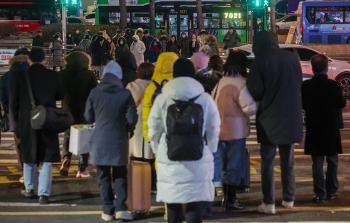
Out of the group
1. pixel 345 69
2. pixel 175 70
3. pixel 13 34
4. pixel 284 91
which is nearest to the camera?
pixel 175 70

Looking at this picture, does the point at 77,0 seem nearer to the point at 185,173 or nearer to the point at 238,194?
the point at 238,194

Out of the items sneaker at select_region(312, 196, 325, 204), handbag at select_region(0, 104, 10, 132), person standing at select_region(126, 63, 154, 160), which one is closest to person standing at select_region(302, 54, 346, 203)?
sneaker at select_region(312, 196, 325, 204)

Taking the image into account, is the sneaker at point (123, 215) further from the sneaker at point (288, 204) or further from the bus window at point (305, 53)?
the bus window at point (305, 53)

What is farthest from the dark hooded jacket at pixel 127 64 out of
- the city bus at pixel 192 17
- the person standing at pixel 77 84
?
the city bus at pixel 192 17

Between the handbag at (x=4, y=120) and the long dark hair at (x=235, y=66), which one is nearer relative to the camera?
the long dark hair at (x=235, y=66)

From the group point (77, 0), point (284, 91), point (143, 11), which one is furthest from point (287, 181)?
point (143, 11)

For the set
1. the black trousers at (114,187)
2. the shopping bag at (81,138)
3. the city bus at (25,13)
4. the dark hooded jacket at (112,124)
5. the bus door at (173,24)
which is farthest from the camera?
the city bus at (25,13)

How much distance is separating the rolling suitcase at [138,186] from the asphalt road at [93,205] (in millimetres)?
195

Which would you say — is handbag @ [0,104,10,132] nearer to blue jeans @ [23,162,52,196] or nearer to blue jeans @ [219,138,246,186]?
blue jeans @ [23,162,52,196]

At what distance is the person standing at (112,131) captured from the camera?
A: 7.92 meters

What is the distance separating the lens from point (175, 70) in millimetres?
6672

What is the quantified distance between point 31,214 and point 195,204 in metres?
2.93

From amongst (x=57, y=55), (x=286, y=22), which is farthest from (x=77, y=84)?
(x=286, y=22)

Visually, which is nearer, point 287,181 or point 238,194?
point 287,181
